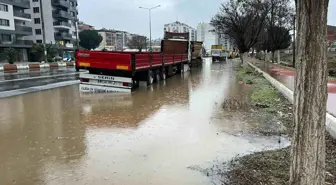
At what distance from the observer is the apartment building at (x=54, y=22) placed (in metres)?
70.5

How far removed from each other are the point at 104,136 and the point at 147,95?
6.52 meters

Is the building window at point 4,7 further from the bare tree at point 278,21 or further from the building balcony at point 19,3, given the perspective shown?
the bare tree at point 278,21

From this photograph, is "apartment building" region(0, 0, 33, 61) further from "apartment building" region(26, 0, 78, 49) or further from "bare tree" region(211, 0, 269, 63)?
"bare tree" region(211, 0, 269, 63)

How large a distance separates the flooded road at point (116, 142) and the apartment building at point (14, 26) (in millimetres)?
49330

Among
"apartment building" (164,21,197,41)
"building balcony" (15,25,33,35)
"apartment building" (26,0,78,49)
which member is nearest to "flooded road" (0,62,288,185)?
"apartment building" (164,21,197,41)

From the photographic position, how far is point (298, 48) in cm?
329

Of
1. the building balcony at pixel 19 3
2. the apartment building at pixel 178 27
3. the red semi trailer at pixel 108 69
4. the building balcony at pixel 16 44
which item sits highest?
the building balcony at pixel 19 3

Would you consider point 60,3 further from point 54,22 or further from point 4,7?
point 4,7

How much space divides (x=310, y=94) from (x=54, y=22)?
268ft

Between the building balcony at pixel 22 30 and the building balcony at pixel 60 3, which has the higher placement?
the building balcony at pixel 60 3

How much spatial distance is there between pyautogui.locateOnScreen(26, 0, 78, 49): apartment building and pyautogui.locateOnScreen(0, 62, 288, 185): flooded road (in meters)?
64.5

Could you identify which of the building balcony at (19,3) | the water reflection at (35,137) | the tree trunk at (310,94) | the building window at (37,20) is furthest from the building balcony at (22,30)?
the tree trunk at (310,94)

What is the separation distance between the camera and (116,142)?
6438mm

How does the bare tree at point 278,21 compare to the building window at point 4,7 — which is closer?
the bare tree at point 278,21
